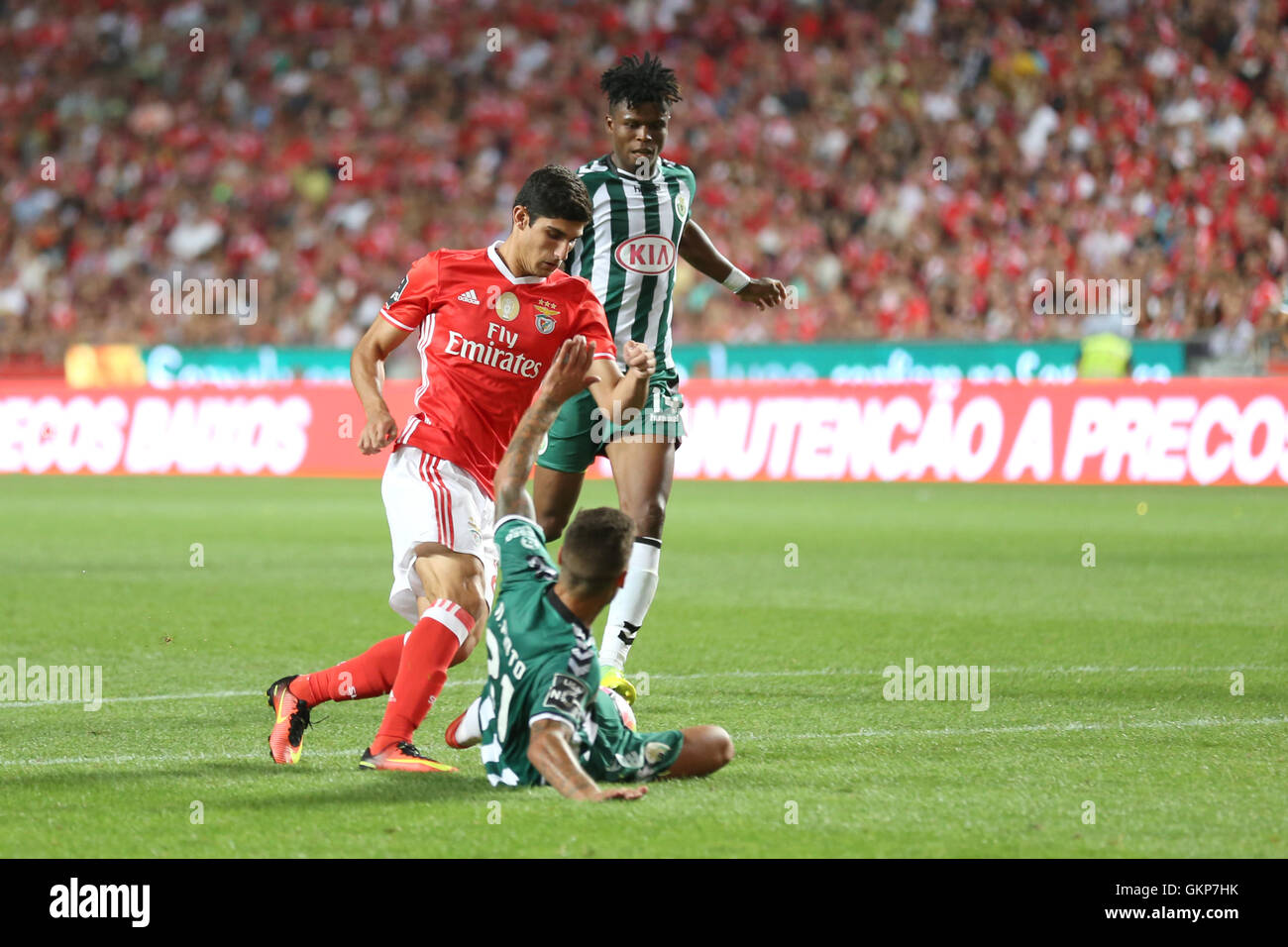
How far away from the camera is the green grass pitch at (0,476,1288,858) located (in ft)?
15.4

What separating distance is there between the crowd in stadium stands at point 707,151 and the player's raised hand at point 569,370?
590 inches

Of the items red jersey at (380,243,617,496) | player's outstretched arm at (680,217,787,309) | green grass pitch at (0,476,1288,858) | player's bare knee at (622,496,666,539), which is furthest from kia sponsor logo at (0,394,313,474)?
red jersey at (380,243,617,496)

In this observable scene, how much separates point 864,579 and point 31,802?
285 inches

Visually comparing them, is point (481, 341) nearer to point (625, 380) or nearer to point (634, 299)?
point (625, 380)

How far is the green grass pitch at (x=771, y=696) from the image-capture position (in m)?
4.69

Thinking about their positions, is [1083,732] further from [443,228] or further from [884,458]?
[443,228]

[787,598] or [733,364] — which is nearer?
[787,598]

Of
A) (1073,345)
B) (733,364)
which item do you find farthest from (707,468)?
(1073,345)

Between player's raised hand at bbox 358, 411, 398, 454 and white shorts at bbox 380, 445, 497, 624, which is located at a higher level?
player's raised hand at bbox 358, 411, 398, 454

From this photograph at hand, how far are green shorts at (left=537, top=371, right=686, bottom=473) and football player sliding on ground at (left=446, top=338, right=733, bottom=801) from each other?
7.33 ft

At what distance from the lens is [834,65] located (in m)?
27.0

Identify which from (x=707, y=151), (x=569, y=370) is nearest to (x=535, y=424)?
(x=569, y=370)

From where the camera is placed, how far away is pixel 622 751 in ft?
17.2

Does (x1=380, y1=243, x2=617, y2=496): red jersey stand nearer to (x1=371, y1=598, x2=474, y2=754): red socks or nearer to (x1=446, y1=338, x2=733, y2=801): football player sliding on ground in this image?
(x1=371, y1=598, x2=474, y2=754): red socks
